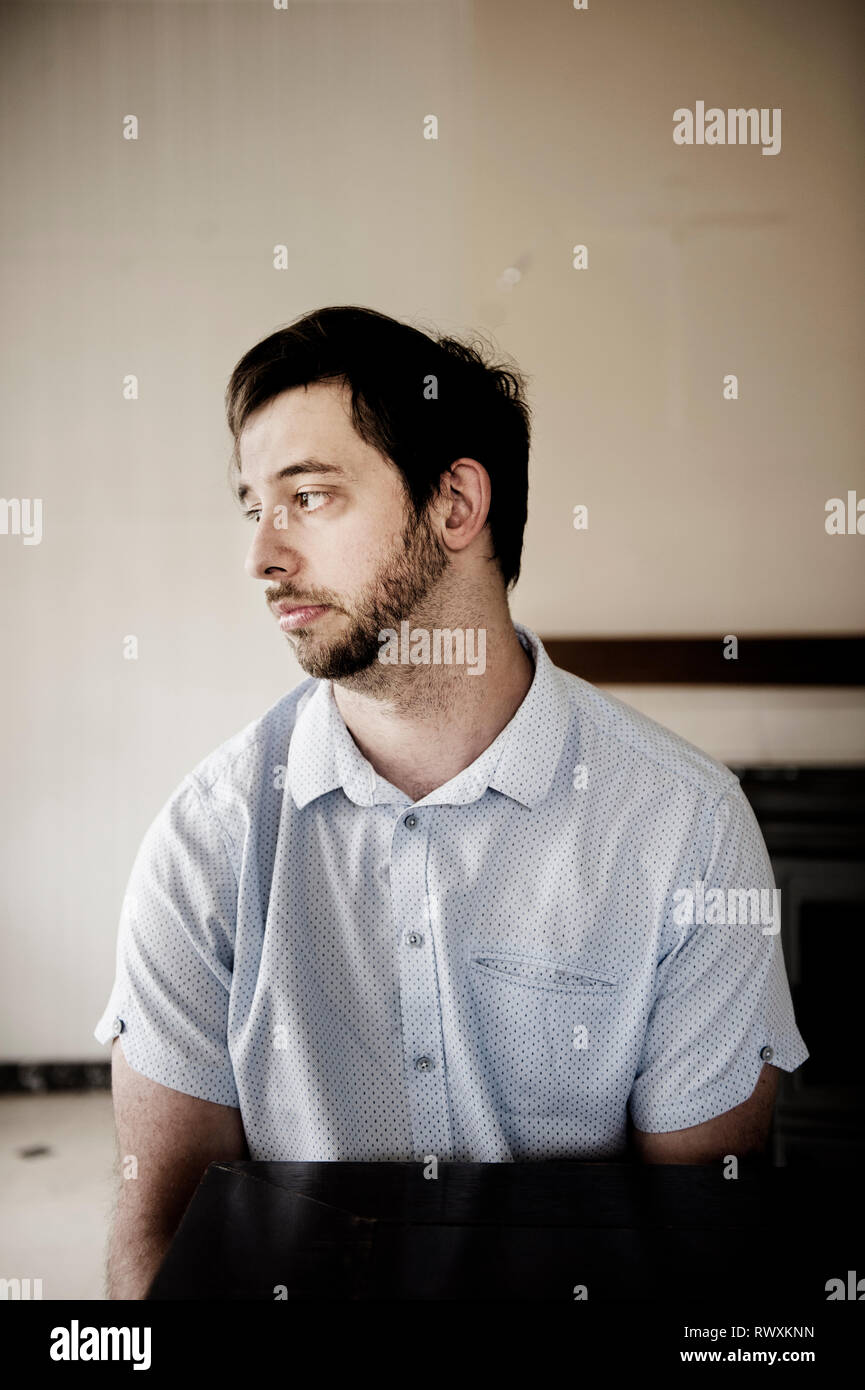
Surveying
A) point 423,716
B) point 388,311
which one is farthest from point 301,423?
point 388,311

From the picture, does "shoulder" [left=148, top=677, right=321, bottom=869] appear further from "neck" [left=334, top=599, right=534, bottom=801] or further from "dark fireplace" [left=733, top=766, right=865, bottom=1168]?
"dark fireplace" [left=733, top=766, right=865, bottom=1168]

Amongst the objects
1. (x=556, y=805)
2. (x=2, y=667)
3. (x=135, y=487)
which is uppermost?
(x=135, y=487)

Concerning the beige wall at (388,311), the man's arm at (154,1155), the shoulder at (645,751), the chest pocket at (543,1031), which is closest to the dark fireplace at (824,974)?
the beige wall at (388,311)

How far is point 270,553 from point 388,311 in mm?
1163

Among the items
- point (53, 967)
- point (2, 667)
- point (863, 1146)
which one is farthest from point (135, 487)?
point (863, 1146)

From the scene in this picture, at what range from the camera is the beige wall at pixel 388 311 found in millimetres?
1963

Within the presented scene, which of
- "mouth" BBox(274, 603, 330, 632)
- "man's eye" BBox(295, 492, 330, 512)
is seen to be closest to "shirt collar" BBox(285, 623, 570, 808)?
"mouth" BBox(274, 603, 330, 632)

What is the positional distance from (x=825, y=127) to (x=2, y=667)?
6.49 feet

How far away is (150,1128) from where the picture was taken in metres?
0.98

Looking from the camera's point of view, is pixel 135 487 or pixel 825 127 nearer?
pixel 825 127

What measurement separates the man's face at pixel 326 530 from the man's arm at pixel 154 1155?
1.45 feet
